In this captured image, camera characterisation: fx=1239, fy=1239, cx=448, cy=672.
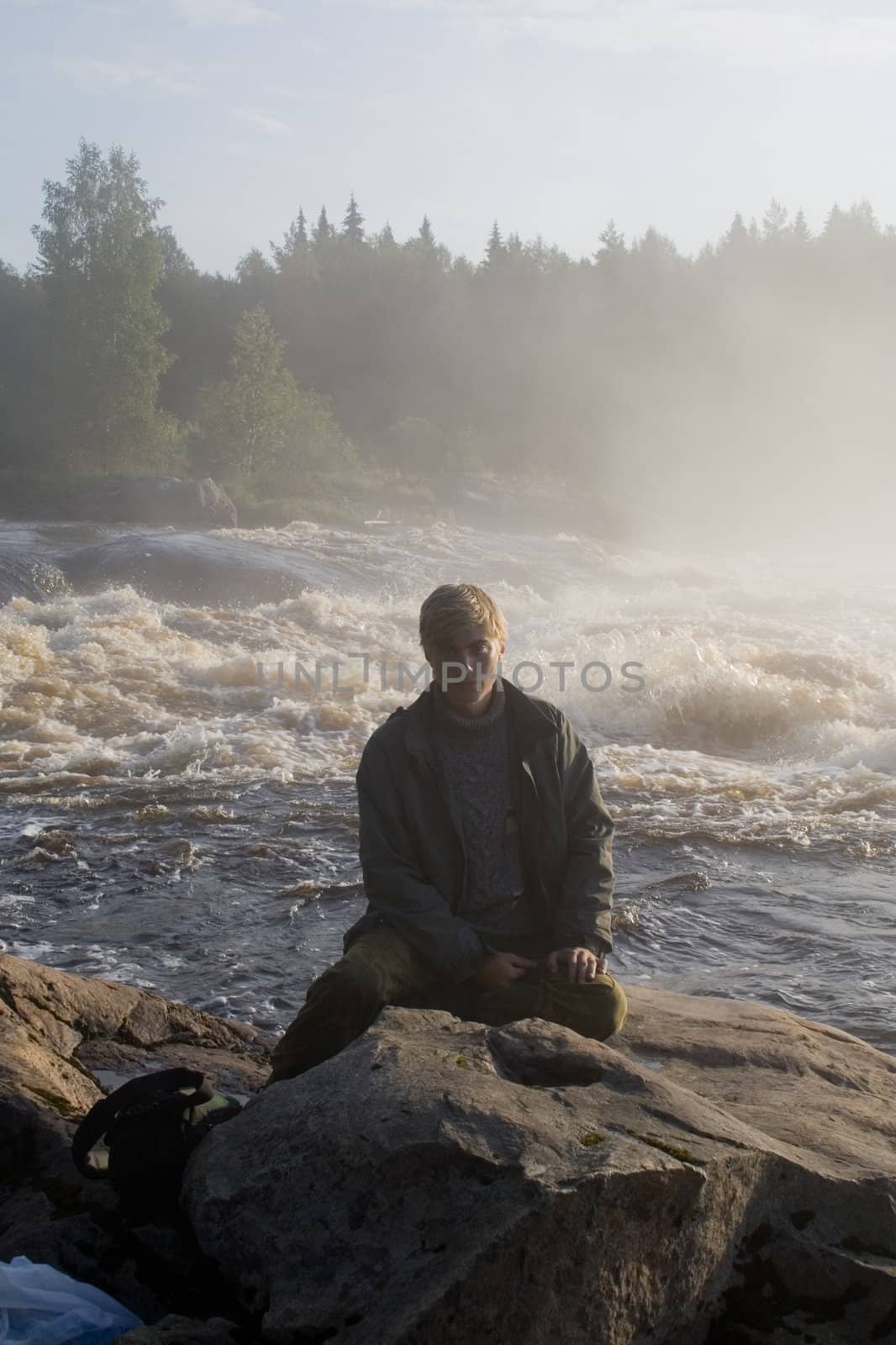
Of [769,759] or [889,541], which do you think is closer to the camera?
[769,759]

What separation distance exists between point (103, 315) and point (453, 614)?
3626 centimetres

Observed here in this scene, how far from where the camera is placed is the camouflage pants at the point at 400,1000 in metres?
3.12

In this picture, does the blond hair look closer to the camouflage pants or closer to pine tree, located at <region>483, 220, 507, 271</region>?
the camouflage pants

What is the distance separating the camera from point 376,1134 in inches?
91.9

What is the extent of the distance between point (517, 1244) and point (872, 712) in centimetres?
1114

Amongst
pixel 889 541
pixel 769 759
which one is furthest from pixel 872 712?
pixel 889 541

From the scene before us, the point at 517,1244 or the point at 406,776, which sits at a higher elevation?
the point at 406,776

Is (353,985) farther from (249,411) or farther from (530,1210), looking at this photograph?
(249,411)

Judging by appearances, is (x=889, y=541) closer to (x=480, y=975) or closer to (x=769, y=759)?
(x=769, y=759)

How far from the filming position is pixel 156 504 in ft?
92.5

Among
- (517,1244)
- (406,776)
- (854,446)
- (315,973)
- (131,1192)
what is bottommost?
(315,973)

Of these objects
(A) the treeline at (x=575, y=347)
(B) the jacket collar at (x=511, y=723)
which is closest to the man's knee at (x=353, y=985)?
(B) the jacket collar at (x=511, y=723)

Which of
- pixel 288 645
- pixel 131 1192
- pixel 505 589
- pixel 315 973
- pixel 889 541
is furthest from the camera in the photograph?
pixel 889 541

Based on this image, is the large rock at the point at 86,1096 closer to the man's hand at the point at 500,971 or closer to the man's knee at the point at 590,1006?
the man's hand at the point at 500,971
